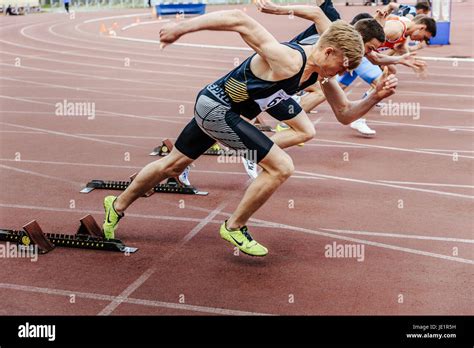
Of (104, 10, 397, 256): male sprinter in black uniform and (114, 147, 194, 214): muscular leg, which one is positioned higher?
→ (104, 10, 397, 256): male sprinter in black uniform

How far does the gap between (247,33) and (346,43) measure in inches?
27.0

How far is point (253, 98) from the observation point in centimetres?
482

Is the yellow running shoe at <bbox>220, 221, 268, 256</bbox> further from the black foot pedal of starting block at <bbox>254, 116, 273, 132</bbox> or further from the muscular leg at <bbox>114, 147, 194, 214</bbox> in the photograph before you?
the black foot pedal of starting block at <bbox>254, 116, 273, 132</bbox>

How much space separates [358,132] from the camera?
10.0m

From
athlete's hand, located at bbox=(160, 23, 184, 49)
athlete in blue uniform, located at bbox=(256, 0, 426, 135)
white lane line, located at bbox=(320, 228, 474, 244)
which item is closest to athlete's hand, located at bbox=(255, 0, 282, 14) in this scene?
athlete in blue uniform, located at bbox=(256, 0, 426, 135)

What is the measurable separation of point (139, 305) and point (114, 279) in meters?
0.51

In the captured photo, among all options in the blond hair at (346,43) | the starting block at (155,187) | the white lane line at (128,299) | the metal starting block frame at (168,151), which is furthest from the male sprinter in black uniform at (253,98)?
the metal starting block frame at (168,151)

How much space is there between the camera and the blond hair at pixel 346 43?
443cm

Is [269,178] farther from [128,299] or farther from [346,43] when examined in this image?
[128,299]

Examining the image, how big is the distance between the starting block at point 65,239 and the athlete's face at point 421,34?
5.53m

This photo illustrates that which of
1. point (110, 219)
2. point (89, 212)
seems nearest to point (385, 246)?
point (110, 219)

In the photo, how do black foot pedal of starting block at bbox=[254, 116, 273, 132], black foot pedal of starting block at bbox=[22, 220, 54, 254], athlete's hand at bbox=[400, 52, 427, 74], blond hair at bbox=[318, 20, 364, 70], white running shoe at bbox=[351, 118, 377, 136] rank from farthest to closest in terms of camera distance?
black foot pedal of starting block at bbox=[254, 116, 273, 132], white running shoe at bbox=[351, 118, 377, 136], athlete's hand at bbox=[400, 52, 427, 74], black foot pedal of starting block at bbox=[22, 220, 54, 254], blond hair at bbox=[318, 20, 364, 70]

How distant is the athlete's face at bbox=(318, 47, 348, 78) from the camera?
4469 mm
